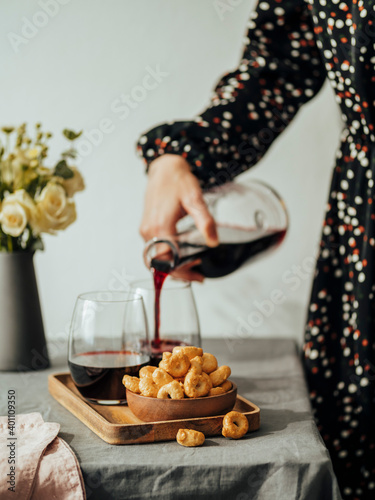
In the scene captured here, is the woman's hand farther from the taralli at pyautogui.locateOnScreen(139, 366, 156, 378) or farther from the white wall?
the white wall

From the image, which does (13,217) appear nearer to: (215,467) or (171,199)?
(171,199)

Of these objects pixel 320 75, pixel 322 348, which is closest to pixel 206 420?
pixel 322 348

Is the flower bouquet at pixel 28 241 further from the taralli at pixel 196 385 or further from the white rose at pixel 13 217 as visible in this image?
the taralli at pixel 196 385

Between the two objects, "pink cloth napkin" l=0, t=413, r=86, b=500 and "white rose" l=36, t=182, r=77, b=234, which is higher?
"white rose" l=36, t=182, r=77, b=234

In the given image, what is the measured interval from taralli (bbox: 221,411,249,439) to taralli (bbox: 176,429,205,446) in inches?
1.1

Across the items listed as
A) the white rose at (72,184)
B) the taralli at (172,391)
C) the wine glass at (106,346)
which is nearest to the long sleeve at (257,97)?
the white rose at (72,184)

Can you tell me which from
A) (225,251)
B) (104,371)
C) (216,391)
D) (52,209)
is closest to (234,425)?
(216,391)

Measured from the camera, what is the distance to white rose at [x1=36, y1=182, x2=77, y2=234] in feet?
2.87

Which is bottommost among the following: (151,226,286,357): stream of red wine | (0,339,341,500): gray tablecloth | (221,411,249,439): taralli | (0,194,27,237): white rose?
(0,339,341,500): gray tablecloth

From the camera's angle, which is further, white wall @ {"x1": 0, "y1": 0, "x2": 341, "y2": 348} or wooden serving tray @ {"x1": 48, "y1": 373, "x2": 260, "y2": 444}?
white wall @ {"x1": 0, "y1": 0, "x2": 341, "y2": 348}

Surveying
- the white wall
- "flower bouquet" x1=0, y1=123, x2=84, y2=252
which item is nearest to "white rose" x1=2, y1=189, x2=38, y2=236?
"flower bouquet" x1=0, y1=123, x2=84, y2=252

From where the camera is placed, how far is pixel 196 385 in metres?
0.60

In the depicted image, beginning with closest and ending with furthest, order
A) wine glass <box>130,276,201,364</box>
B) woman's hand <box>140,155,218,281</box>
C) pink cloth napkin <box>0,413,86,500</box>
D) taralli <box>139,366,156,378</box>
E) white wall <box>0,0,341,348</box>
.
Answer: pink cloth napkin <box>0,413,86,500</box>
taralli <box>139,366,156,378</box>
wine glass <box>130,276,201,364</box>
woman's hand <box>140,155,218,281</box>
white wall <box>0,0,341,348</box>

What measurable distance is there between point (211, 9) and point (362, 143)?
67 cm
